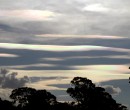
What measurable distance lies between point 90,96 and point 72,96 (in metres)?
5.55

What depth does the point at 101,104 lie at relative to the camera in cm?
11625

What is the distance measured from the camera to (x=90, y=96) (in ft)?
366

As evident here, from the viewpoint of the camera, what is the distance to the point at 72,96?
11300 centimetres

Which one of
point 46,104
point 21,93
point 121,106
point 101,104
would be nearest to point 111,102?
point 101,104

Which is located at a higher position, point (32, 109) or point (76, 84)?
point (76, 84)

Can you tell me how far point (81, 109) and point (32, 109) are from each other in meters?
19.3

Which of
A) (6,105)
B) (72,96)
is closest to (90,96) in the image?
(72,96)

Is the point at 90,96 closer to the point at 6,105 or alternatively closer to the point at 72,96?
the point at 72,96

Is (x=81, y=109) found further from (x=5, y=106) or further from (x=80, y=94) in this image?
(x=5, y=106)

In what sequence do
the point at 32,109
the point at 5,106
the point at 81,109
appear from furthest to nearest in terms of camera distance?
the point at 5,106
the point at 32,109
the point at 81,109

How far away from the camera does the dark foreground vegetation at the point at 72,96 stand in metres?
112

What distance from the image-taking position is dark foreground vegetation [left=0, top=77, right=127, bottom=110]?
112m

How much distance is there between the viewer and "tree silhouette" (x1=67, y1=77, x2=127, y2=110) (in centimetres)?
11156

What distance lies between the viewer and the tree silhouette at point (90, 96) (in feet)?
366
